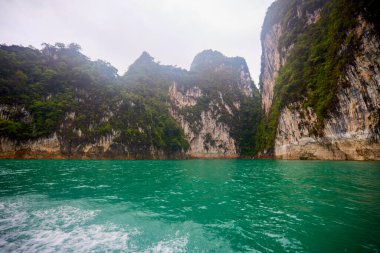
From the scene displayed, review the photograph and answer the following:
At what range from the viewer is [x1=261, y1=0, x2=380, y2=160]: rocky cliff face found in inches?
1479

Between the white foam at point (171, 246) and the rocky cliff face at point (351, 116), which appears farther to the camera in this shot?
the rocky cliff face at point (351, 116)

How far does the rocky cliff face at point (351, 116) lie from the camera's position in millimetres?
37562

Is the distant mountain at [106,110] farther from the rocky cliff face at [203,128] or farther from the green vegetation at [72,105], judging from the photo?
the rocky cliff face at [203,128]

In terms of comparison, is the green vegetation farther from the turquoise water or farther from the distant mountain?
the turquoise water

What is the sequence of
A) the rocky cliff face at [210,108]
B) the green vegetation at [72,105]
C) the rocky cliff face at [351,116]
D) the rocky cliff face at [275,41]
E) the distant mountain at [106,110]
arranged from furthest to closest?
1. the rocky cliff face at [210,108]
2. the rocky cliff face at [275,41]
3. the distant mountain at [106,110]
4. the green vegetation at [72,105]
5. the rocky cliff face at [351,116]

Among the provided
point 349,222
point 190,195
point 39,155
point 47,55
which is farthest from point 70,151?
point 349,222

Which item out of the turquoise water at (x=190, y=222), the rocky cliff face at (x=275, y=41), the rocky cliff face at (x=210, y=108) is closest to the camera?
the turquoise water at (x=190, y=222)

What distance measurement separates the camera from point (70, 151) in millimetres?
62281

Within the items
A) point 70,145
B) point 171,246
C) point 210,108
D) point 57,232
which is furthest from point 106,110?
point 171,246

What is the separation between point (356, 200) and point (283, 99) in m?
52.3

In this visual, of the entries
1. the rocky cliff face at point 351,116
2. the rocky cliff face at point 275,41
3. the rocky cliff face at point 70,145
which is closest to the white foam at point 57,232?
the rocky cliff face at point 351,116

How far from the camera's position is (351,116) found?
133 ft

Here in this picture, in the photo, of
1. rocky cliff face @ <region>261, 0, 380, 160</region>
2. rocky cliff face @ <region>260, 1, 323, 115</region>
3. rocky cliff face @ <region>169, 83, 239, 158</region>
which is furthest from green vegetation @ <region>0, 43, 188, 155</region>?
rocky cliff face @ <region>261, 0, 380, 160</region>

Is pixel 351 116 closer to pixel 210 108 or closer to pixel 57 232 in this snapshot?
pixel 57 232
